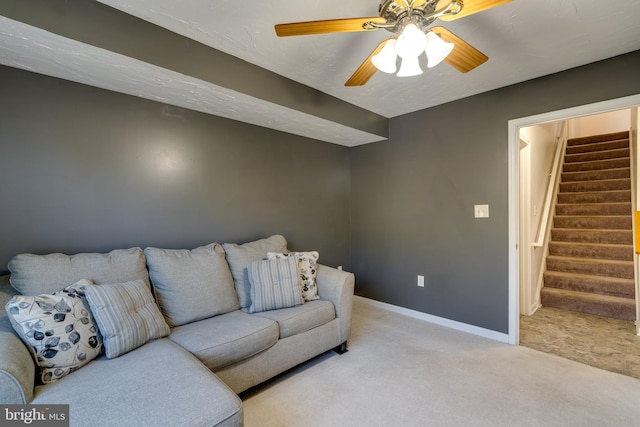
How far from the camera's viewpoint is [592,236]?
3.87m

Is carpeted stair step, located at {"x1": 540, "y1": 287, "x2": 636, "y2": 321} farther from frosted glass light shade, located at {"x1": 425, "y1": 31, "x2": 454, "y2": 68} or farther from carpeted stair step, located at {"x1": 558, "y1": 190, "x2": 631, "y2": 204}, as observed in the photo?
frosted glass light shade, located at {"x1": 425, "y1": 31, "x2": 454, "y2": 68}

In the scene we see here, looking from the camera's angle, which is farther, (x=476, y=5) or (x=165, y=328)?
(x=165, y=328)

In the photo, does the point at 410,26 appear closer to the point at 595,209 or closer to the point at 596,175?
the point at 595,209

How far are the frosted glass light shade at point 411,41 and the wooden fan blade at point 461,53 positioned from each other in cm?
14

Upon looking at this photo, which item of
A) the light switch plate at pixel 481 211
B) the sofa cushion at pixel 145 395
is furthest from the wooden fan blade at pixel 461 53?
the sofa cushion at pixel 145 395

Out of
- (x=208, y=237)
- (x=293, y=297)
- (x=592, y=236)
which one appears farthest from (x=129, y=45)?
(x=592, y=236)

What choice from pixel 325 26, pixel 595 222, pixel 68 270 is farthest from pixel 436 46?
pixel 595 222

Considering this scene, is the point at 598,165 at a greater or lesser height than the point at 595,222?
greater

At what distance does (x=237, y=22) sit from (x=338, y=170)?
2.28 metres

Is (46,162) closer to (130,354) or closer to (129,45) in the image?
(129,45)

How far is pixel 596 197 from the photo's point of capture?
4246 millimetres

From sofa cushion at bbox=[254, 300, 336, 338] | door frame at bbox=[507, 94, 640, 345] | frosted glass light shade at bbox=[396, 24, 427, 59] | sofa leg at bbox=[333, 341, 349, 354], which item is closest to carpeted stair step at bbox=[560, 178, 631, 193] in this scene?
door frame at bbox=[507, 94, 640, 345]

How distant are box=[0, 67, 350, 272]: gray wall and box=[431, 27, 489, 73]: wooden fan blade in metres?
1.95

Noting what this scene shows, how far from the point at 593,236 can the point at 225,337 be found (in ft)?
15.8
